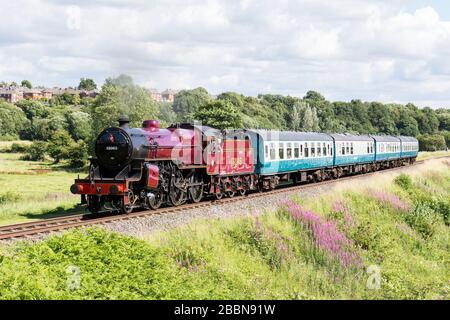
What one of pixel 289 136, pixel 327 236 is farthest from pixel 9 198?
pixel 327 236

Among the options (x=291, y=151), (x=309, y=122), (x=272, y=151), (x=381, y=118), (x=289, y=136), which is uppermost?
(x=381, y=118)

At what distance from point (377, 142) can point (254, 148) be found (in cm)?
2416

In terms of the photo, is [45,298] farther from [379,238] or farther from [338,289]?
[379,238]

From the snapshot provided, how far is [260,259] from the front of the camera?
54.9ft

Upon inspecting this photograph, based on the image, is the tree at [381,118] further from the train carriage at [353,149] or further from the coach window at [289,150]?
the coach window at [289,150]

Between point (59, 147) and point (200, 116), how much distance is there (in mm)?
22408

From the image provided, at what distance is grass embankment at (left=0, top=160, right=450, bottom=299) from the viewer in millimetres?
11617

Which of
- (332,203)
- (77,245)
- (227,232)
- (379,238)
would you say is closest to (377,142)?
(332,203)

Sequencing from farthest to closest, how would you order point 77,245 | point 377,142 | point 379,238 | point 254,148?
point 377,142 → point 254,148 → point 379,238 → point 77,245

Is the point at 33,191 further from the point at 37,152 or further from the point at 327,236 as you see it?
the point at 37,152

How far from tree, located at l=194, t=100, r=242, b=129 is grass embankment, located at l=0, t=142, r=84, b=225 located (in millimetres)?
17205

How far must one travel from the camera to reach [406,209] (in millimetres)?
26938

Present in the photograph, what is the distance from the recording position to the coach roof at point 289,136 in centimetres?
3176

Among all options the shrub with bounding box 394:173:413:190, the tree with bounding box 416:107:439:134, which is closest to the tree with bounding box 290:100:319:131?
the tree with bounding box 416:107:439:134
